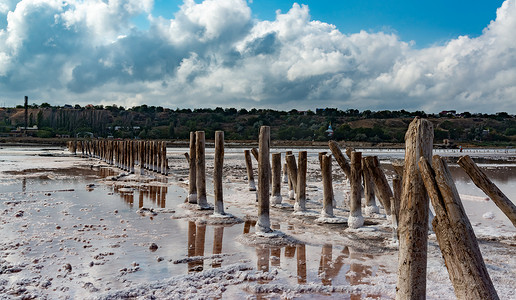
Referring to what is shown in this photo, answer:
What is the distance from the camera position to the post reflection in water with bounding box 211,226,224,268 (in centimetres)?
757

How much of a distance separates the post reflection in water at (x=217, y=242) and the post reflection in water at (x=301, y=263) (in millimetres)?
1432

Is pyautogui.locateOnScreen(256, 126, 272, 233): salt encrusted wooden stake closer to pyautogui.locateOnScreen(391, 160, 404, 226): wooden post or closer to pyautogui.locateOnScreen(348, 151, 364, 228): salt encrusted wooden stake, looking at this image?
pyautogui.locateOnScreen(348, 151, 364, 228): salt encrusted wooden stake

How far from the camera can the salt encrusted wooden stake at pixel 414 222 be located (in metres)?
5.02

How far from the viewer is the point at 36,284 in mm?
6316

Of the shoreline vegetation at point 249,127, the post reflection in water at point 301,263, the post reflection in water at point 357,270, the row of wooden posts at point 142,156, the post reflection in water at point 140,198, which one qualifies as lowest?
the post reflection in water at point 140,198

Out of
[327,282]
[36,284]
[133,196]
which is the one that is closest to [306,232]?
[327,282]

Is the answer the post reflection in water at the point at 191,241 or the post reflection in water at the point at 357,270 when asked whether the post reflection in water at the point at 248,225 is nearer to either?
the post reflection in water at the point at 191,241

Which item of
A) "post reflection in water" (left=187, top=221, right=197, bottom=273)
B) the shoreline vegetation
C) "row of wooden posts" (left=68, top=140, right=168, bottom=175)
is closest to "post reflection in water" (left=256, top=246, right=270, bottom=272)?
"post reflection in water" (left=187, top=221, right=197, bottom=273)

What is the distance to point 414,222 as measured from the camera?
16.5ft

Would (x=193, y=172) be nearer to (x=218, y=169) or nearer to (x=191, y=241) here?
(x=218, y=169)

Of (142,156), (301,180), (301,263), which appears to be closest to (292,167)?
(301,180)

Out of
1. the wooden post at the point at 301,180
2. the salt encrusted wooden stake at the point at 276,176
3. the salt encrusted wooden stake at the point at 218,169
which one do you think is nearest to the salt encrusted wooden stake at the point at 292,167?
the salt encrusted wooden stake at the point at 276,176

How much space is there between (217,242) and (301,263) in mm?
2208

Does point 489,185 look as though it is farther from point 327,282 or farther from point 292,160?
point 292,160
